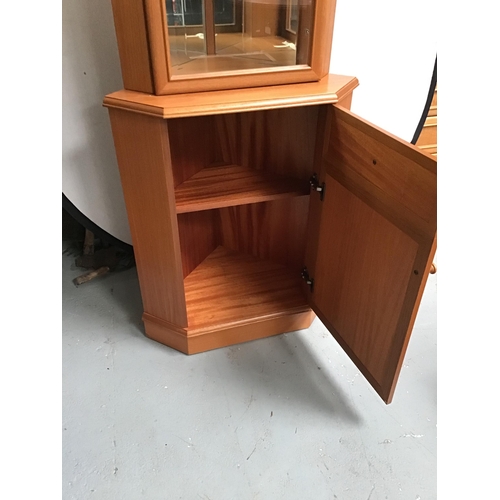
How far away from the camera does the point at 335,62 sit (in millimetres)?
1367

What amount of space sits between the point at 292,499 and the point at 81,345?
0.83m

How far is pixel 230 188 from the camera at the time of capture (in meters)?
1.26

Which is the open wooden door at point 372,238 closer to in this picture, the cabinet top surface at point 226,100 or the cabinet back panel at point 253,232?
the cabinet top surface at point 226,100

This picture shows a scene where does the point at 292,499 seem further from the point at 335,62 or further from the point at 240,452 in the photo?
the point at 335,62

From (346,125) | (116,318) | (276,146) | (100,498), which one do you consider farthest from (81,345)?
(346,125)

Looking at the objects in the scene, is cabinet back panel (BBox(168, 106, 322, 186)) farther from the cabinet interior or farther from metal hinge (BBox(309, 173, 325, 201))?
metal hinge (BBox(309, 173, 325, 201))

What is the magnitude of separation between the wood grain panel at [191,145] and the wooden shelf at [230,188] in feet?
0.09

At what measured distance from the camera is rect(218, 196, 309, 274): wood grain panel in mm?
1497

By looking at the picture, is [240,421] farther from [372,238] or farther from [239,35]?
[239,35]

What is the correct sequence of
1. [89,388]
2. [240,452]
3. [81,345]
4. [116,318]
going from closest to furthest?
[240,452], [89,388], [81,345], [116,318]

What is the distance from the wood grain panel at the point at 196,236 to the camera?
144 centimetres

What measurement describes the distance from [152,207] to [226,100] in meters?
0.34

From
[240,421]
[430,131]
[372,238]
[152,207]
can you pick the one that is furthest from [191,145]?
[430,131]

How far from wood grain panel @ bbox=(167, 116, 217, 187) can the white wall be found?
26 cm
